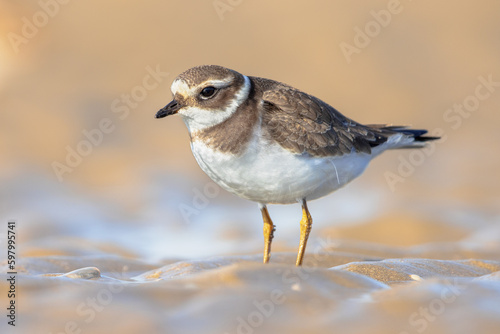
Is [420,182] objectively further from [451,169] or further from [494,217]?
[494,217]


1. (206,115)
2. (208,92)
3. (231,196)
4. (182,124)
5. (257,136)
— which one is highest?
(182,124)

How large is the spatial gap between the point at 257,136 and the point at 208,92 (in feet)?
1.98

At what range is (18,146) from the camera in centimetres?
1282

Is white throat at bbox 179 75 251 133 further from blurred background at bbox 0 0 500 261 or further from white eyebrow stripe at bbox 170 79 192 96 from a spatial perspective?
blurred background at bbox 0 0 500 261

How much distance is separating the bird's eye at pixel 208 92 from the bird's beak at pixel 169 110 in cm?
24

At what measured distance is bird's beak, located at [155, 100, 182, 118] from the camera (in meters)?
6.16

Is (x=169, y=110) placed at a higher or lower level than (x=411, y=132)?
higher

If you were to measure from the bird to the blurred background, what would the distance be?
3.54m

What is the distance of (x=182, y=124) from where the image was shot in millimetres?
14430

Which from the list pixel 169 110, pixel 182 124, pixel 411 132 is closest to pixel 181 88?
pixel 169 110

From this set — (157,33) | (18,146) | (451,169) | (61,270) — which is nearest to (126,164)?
(18,146)

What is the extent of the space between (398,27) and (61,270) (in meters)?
10.6

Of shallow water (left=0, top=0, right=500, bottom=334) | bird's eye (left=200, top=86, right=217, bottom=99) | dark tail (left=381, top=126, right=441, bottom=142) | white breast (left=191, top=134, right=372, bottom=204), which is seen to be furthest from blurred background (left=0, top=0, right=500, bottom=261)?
bird's eye (left=200, top=86, right=217, bottom=99)

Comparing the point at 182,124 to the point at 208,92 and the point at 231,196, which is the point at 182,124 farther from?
the point at 208,92
